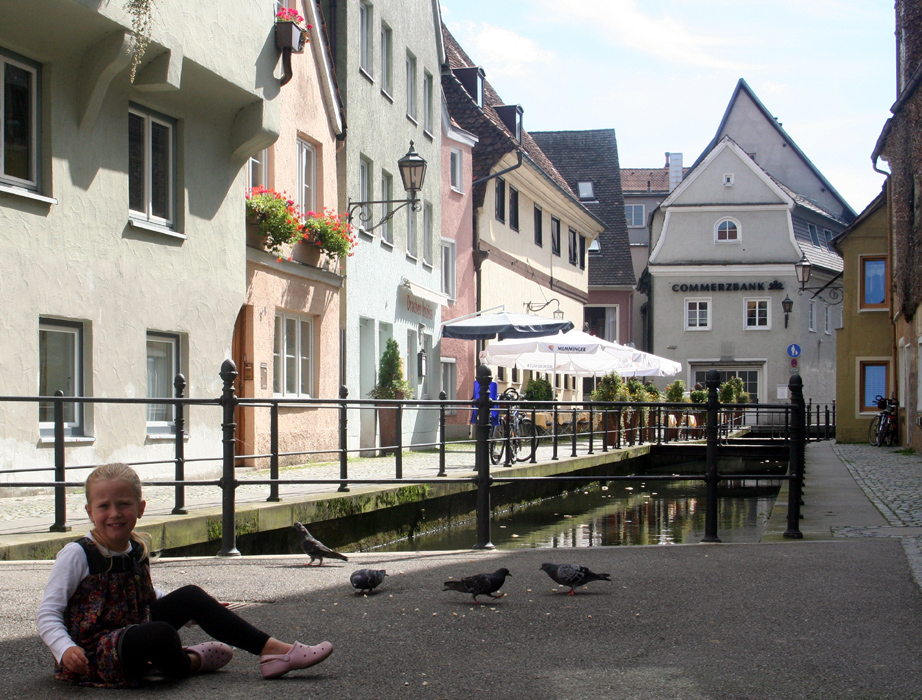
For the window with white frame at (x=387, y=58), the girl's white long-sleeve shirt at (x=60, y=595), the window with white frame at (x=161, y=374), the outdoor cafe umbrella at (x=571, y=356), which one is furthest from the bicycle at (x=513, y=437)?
the girl's white long-sleeve shirt at (x=60, y=595)

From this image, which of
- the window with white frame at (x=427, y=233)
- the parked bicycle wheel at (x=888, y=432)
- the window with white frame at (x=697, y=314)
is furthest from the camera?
the window with white frame at (x=697, y=314)

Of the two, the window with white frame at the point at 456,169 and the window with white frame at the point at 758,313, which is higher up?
the window with white frame at the point at 456,169

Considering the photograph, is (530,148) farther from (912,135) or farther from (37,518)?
(37,518)

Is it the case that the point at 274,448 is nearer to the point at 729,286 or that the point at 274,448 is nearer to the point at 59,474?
the point at 59,474

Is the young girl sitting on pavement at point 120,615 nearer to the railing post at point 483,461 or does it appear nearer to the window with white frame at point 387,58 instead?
the railing post at point 483,461

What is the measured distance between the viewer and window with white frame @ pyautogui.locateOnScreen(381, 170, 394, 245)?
22.8 metres

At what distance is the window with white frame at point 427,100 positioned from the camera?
26.0 meters

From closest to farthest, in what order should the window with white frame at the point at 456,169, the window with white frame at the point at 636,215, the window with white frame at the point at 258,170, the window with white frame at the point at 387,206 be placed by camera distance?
1. the window with white frame at the point at 258,170
2. the window with white frame at the point at 387,206
3. the window with white frame at the point at 456,169
4. the window with white frame at the point at 636,215

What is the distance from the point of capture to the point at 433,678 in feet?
14.1

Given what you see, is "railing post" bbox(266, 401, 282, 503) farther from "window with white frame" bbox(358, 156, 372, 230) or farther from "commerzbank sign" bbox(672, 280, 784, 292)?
"commerzbank sign" bbox(672, 280, 784, 292)

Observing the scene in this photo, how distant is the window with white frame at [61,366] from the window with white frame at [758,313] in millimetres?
40300

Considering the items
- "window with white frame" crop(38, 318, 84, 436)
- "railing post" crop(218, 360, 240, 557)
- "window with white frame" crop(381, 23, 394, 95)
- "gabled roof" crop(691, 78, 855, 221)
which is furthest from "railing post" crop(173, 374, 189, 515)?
"gabled roof" crop(691, 78, 855, 221)

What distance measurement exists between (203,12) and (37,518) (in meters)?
6.69

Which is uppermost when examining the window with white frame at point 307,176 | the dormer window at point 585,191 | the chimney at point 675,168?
the chimney at point 675,168
